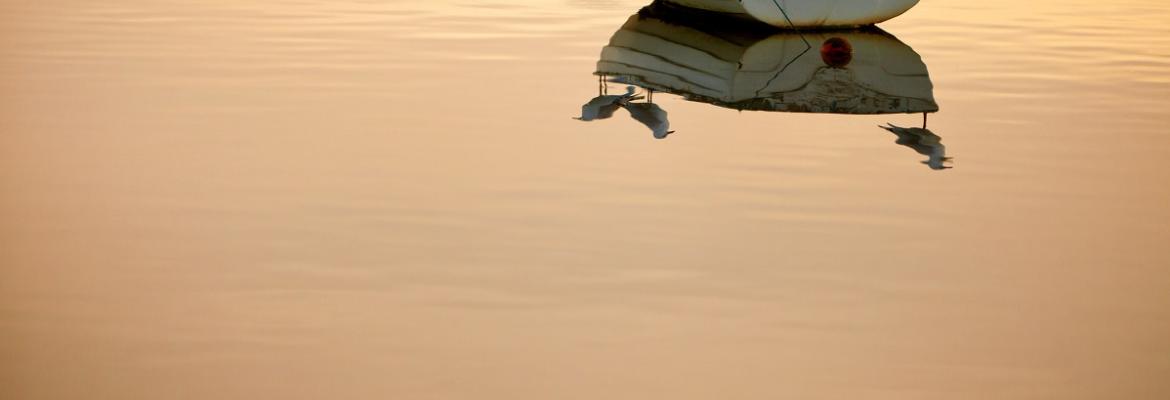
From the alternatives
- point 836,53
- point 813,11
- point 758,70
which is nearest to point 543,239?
point 758,70

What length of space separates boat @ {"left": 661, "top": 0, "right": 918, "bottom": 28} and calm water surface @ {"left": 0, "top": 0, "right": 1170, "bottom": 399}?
98.5 inches

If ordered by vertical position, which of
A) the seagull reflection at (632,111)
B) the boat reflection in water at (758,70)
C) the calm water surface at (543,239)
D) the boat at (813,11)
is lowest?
the calm water surface at (543,239)

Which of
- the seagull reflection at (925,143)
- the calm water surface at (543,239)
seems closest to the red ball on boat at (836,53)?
the calm water surface at (543,239)

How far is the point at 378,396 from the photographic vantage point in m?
7.56

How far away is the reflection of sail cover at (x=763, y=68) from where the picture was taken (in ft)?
50.9

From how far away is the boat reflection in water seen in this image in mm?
15039

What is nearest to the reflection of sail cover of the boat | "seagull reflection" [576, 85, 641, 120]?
the boat

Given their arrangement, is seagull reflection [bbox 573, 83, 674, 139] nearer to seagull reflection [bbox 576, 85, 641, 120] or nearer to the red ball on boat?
seagull reflection [bbox 576, 85, 641, 120]

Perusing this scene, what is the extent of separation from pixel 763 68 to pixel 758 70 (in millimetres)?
170

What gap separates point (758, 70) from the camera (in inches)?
685

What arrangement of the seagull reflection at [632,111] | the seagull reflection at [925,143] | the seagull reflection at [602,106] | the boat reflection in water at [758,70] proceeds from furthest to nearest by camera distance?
the boat reflection in water at [758,70]
the seagull reflection at [602,106]
the seagull reflection at [632,111]
the seagull reflection at [925,143]

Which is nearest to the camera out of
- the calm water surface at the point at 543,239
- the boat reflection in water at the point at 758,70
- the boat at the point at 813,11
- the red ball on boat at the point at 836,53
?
the calm water surface at the point at 543,239

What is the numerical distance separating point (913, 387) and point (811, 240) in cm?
270

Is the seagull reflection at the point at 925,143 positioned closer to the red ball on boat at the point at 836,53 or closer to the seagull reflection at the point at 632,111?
the seagull reflection at the point at 632,111
